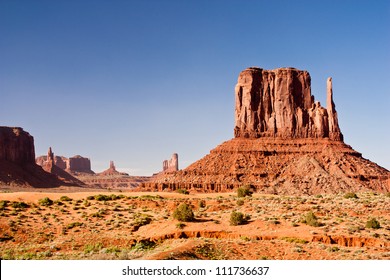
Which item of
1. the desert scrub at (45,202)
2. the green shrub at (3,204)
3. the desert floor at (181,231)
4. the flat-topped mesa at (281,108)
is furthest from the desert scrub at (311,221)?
the flat-topped mesa at (281,108)

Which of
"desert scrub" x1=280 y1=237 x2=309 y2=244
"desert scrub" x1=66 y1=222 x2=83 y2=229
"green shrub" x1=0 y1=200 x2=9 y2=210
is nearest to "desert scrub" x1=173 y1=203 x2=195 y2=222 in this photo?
"desert scrub" x1=66 y1=222 x2=83 y2=229

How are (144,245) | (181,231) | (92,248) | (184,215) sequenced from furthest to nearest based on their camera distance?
1. (184,215)
2. (181,231)
3. (92,248)
4. (144,245)

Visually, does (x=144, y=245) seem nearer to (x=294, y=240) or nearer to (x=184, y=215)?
(x=184, y=215)

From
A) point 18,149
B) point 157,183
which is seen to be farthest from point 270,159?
point 18,149

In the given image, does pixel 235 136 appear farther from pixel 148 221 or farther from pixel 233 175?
pixel 148 221

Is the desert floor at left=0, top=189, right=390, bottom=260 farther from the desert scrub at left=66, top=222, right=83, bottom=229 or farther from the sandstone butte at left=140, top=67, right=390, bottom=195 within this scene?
the sandstone butte at left=140, top=67, right=390, bottom=195

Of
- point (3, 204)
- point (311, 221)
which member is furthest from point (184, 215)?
point (3, 204)

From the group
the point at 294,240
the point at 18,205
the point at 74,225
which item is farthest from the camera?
the point at 18,205
